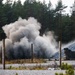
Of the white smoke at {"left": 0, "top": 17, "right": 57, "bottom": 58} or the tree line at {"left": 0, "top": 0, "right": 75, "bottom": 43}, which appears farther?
the tree line at {"left": 0, "top": 0, "right": 75, "bottom": 43}

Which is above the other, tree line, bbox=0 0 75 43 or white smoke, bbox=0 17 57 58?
tree line, bbox=0 0 75 43

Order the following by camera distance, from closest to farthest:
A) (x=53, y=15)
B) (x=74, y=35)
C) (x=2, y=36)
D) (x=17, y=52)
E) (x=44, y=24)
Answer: (x=17, y=52)
(x=2, y=36)
(x=74, y=35)
(x=44, y=24)
(x=53, y=15)

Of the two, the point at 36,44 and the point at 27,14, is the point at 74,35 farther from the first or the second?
the point at 36,44

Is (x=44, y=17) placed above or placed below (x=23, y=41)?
above

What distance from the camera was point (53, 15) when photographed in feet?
230

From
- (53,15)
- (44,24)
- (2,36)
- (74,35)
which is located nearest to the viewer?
(2,36)

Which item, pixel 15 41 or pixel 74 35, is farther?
pixel 74 35

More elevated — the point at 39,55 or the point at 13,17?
the point at 13,17

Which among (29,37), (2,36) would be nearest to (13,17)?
(2,36)

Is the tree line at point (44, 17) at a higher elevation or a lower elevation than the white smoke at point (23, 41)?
higher

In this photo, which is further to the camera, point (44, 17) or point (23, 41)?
point (44, 17)

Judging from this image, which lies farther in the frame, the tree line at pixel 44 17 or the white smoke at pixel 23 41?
the tree line at pixel 44 17

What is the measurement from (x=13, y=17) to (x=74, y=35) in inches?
410

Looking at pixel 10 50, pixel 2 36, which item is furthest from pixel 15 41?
pixel 2 36
